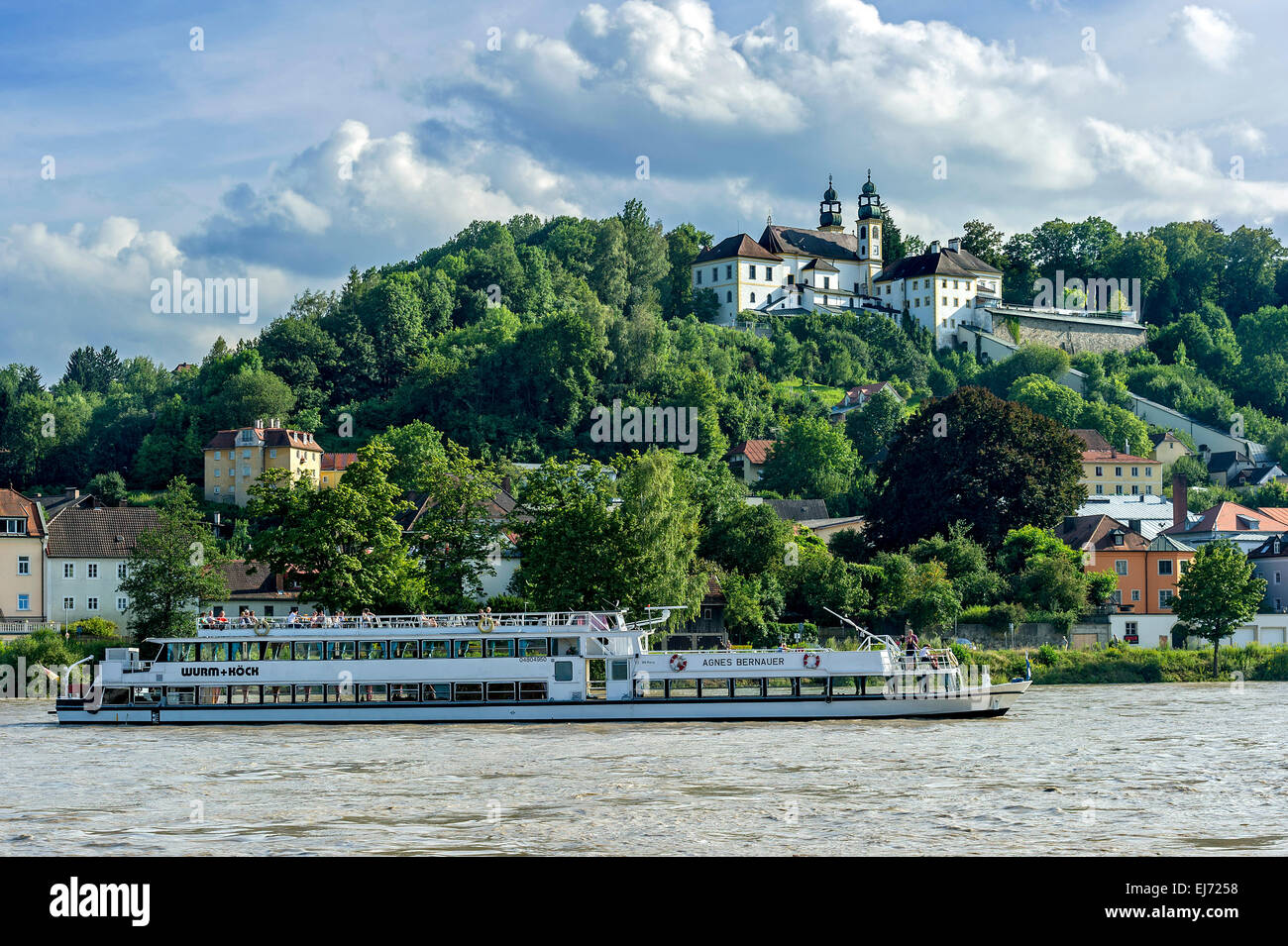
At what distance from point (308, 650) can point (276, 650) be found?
125 centimetres

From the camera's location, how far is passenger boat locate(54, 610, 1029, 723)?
49.1 m

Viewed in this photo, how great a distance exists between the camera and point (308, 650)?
51719 millimetres

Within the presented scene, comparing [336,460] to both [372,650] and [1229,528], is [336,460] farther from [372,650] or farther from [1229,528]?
[1229,528]

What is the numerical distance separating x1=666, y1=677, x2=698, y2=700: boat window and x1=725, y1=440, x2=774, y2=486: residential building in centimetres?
6589

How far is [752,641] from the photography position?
70.1 meters

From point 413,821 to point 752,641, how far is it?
1746 inches

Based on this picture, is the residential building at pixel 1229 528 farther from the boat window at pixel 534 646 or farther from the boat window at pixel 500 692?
the boat window at pixel 500 692

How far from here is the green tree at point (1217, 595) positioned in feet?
230

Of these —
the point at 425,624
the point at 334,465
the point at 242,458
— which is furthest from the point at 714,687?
the point at 334,465

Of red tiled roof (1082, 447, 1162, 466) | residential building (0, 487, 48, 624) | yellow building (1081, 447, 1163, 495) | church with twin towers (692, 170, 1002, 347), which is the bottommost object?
residential building (0, 487, 48, 624)

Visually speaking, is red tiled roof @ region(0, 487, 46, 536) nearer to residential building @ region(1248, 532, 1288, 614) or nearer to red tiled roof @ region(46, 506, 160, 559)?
red tiled roof @ region(46, 506, 160, 559)

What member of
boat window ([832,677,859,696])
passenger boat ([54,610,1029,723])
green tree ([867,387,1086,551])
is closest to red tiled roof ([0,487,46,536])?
passenger boat ([54,610,1029,723])
